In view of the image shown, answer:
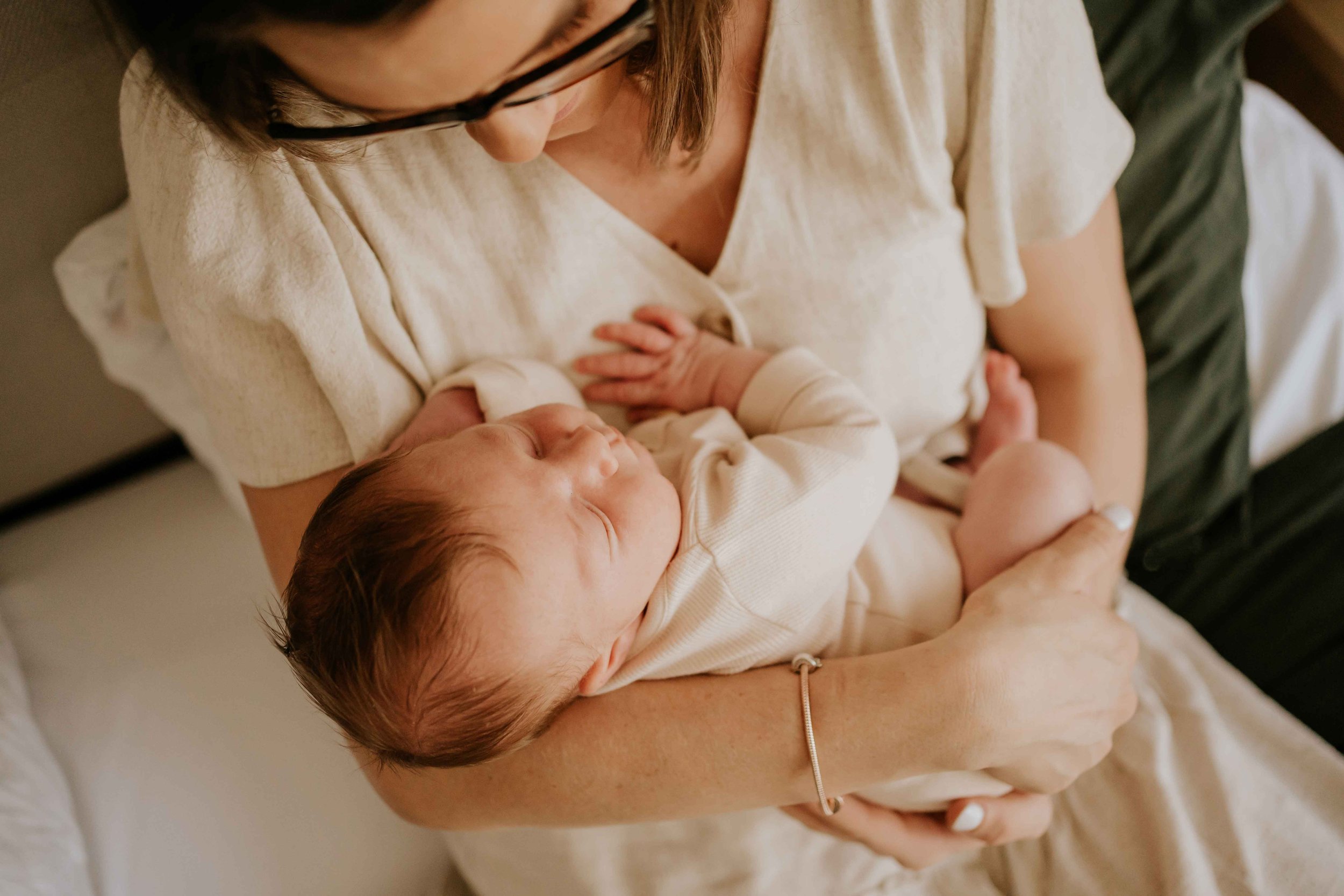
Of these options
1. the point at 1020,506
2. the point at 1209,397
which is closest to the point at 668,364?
the point at 1020,506

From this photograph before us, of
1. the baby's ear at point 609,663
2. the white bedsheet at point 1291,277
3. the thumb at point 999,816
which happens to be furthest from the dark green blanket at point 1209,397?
the baby's ear at point 609,663

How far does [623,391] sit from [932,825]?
69 cm

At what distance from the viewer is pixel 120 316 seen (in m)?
1.25

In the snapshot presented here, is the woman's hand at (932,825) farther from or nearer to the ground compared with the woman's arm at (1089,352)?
nearer to the ground

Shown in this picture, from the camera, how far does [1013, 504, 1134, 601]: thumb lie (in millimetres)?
1002

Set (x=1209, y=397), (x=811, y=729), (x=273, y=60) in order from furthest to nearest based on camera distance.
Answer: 1. (x=1209, y=397)
2. (x=811, y=729)
3. (x=273, y=60)

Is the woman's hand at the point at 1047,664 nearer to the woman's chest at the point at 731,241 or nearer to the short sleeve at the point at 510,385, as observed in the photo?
the woman's chest at the point at 731,241

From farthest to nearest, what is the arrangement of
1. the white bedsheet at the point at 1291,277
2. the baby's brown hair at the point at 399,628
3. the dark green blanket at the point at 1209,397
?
the white bedsheet at the point at 1291,277 → the dark green blanket at the point at 1209,397 → the baby's brown hair at the point at 399,628

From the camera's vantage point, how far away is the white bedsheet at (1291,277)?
4.90ft

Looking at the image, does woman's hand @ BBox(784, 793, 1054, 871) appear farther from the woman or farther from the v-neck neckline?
the v-neck neckline

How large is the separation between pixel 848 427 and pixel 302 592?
0.63m

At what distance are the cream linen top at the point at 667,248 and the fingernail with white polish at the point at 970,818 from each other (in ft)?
0.40

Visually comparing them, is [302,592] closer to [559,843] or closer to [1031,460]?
[559,843]

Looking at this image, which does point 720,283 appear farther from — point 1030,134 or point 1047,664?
point 1047,664
